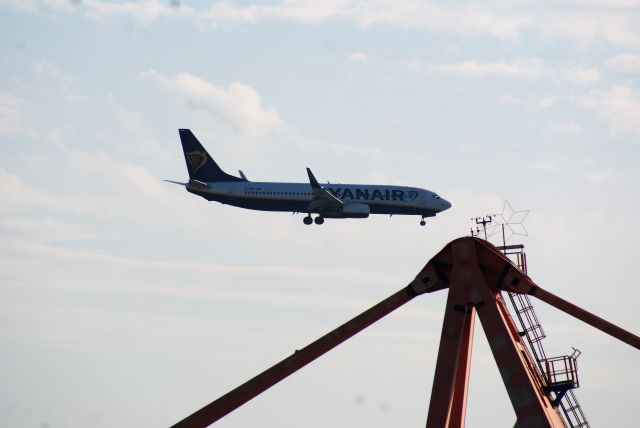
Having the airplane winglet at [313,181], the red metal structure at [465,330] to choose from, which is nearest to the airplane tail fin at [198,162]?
the airplane winglet at [313,181]

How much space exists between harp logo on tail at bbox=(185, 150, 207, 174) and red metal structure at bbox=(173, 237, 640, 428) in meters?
71.7

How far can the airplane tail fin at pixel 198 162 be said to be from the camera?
101 meters

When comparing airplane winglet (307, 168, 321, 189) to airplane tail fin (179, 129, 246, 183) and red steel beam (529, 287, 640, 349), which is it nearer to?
airplane tail fin (179, 129, 246, 183)

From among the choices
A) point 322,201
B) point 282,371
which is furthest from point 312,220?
point 282,371

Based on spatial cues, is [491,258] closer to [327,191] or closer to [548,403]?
[548,403]

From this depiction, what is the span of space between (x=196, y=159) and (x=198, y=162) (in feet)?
1.88

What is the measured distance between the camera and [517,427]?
3053 centimetres

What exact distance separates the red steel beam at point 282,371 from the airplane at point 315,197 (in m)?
63.0

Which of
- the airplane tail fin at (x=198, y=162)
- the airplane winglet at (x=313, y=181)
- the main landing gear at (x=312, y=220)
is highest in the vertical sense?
Result: the airplane tail fin at (x=198, y=162)

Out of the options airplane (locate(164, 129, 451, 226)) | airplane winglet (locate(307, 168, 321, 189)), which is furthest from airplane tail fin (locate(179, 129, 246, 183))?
airplane winglet (locate(307, 168, 321, 189))

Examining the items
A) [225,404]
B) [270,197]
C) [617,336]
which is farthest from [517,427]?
[270,197]

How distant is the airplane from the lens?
315 ft

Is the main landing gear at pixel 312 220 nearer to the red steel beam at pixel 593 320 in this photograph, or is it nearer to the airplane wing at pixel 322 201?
the airplane wing at pixel 322 201

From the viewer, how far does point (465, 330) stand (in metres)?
32.6
